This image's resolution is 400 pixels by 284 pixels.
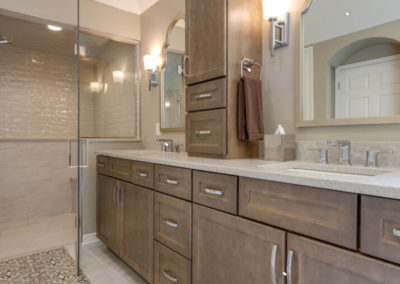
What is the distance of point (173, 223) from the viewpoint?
1.50 metres

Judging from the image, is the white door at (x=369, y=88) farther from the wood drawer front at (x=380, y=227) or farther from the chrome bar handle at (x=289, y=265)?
the chrome bar handle at (x=289, y=265)

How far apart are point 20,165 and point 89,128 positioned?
0.94 m

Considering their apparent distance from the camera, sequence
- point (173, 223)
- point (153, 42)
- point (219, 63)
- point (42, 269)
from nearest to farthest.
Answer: point (173, 223) < point (219, 63) < point (42, 269) < point (153, 42)

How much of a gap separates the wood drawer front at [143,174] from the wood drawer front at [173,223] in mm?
129

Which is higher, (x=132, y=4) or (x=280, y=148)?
(x=132, y=4)

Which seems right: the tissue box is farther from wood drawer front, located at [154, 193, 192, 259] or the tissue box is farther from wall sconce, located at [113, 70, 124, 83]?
wall sconce, located at [113, 70, 124, 83]

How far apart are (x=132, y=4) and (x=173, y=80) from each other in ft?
4.01

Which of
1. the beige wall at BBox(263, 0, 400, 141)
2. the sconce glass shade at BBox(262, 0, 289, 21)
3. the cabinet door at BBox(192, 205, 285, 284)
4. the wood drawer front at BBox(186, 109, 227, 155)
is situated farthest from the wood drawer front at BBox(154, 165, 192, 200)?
the sconce glass shade at BBox(262, 0, 289, 21)

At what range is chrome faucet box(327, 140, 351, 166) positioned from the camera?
131 cm

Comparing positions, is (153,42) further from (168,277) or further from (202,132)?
(168,277)

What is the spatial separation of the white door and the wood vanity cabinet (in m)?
0.54

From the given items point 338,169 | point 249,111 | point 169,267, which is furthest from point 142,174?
point 338,169

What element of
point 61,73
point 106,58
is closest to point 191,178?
point 106,58

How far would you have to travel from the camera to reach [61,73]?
364 cm
